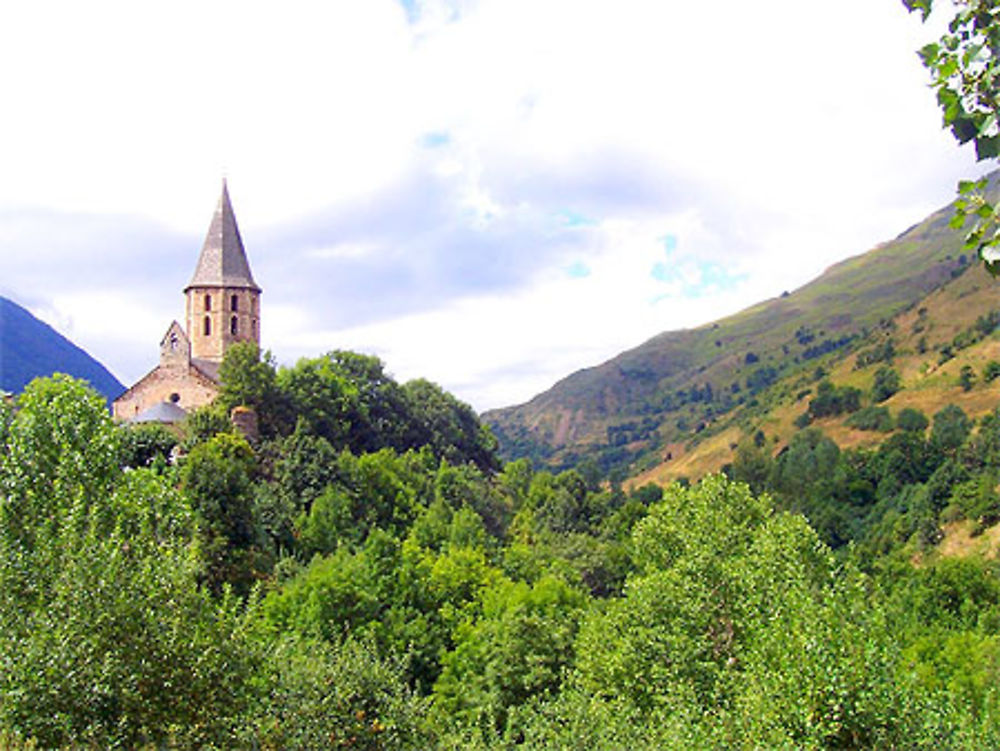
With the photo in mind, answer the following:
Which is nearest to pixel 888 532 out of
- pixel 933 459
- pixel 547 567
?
pixel 933 459

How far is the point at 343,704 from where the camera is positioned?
2233 centimetres

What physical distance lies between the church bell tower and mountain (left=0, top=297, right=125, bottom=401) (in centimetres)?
6654

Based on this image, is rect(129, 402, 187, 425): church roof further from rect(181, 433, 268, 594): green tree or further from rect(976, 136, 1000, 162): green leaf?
rect(976, 136, 1000, 162): green leaf

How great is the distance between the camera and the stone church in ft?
238

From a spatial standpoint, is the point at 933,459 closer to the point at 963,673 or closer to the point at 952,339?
the point at 952,339

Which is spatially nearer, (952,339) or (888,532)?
(888,532)

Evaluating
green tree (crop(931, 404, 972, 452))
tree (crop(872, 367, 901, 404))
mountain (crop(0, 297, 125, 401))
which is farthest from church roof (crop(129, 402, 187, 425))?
tree (crop(872, 367, 901, 404))

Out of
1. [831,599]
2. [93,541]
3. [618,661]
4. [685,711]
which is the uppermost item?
[93,541]

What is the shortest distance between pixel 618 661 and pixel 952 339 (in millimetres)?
154323

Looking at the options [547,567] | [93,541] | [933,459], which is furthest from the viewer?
[933,459]

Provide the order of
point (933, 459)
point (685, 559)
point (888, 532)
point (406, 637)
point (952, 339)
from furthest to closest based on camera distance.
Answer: point (952, 339)
point (933, 459)
point (888, 532)
point (406, 637)
point (685, 559)

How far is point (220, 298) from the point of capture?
262 ft

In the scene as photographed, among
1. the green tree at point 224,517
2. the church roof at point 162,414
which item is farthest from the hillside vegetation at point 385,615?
the church roof at point 162,414

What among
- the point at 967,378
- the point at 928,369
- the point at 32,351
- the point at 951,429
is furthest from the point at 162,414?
the point at 928,369
